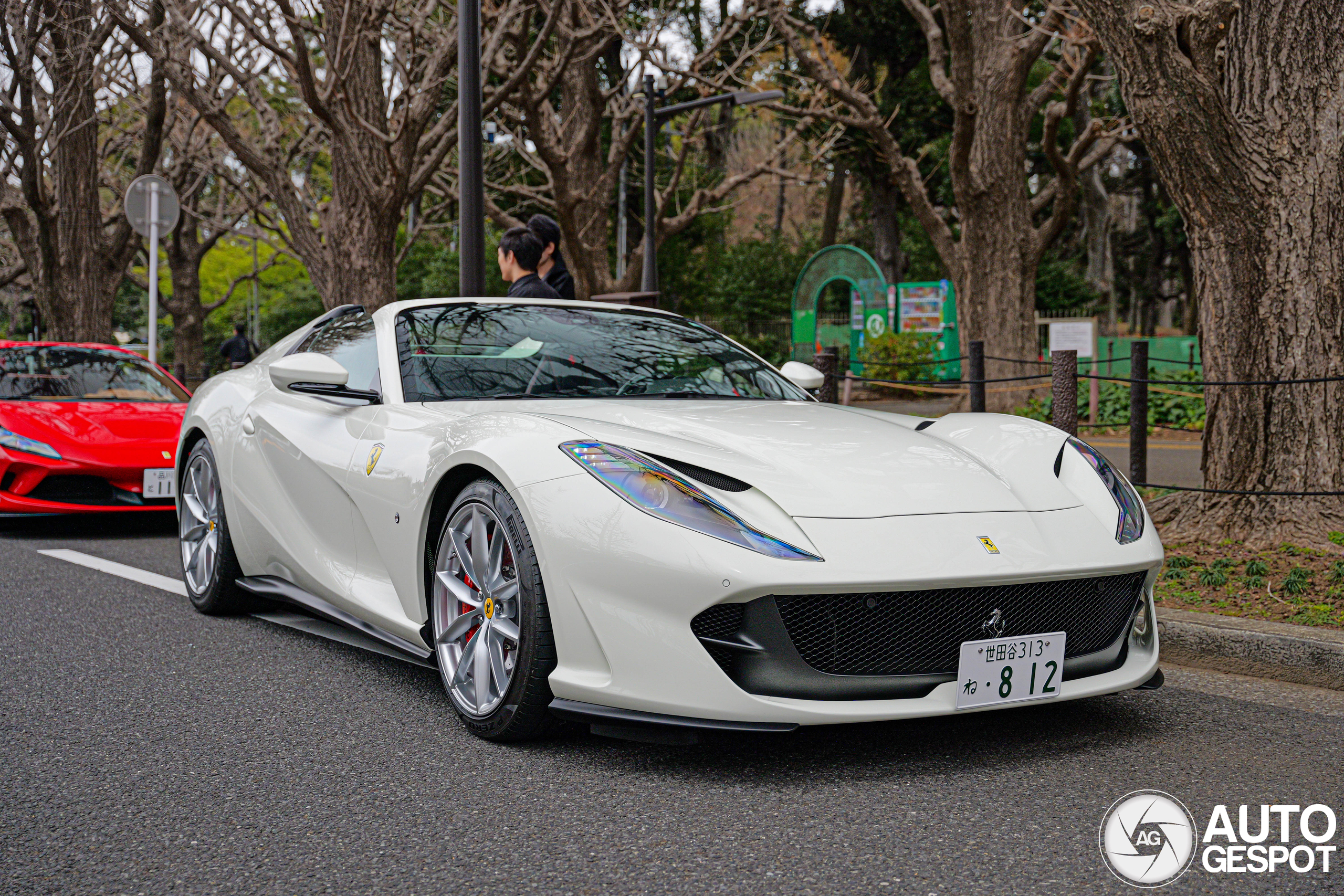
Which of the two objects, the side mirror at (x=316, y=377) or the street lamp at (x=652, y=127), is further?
the street lamp at (x=652, y=127)

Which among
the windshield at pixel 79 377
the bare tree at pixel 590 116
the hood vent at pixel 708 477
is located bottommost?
the hood vent at pixel 708 477

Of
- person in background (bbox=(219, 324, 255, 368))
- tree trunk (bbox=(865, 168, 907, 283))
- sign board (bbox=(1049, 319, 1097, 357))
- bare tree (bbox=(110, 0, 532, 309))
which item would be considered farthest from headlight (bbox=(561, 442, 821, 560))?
tree trunk (bbox=(865, 168, 907, 283))

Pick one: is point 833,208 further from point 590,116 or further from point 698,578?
point 698,578

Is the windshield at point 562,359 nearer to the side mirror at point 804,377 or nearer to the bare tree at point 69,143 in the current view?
the side mirror at point 804,377

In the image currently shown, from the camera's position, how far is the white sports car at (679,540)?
293 cm

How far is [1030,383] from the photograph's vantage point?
17.1 metres

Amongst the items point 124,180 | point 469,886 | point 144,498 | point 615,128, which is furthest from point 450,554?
point 124,180

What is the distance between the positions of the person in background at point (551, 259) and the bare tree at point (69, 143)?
409 inches

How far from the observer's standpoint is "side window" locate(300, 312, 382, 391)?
14.3 ft

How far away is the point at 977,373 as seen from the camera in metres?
9.29

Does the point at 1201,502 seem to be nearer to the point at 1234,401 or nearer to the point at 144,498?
the point at 1234,401

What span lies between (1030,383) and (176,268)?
65.0 ft

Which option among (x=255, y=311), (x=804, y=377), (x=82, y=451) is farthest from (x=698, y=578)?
(x=255, y=311)

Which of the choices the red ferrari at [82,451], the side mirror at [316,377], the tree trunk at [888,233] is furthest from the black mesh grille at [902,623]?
the tree trunk at [888,233]
